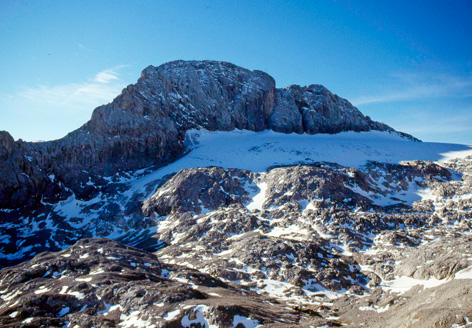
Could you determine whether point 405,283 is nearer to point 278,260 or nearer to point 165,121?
point 278,260

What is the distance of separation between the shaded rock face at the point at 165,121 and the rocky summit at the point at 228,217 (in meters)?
0.53

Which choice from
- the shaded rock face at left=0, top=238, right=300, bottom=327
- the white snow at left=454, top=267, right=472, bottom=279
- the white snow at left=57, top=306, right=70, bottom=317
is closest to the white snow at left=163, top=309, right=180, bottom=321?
the shaded rock face at left=0, top=238, right=300, bottom=327

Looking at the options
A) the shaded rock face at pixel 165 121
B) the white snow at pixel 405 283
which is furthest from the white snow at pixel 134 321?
the shaded rock face at pixel 165 121

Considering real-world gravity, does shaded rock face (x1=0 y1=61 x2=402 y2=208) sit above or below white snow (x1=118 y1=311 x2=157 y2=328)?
above

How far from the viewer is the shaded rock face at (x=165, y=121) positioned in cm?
9050

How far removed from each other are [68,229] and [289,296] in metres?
61.8

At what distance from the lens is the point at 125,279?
123 feet

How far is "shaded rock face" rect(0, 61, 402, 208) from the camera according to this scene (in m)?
90.5

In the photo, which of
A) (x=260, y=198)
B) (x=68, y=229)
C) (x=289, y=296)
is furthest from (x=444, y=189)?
(x=68, y=229)

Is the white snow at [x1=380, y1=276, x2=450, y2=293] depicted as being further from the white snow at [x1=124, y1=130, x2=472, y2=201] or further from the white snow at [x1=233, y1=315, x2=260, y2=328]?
the white snow at [x1=124, y1=130, x2=472, y2=201]

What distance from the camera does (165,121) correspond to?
380ft

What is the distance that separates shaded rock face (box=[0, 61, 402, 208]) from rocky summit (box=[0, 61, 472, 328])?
20.8 inches

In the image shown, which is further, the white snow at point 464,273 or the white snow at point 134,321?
the white snow at point 464,273

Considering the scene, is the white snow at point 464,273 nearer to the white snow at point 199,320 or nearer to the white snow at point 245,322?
the white snow at point 245,322
